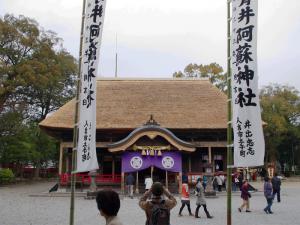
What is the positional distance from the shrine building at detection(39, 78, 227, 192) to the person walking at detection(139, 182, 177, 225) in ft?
53.2

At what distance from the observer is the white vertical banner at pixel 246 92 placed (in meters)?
7.30

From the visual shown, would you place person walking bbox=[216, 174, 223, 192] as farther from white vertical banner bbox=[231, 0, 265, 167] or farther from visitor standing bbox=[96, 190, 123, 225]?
visitor standing bbox=[96, 190, 123, 225]

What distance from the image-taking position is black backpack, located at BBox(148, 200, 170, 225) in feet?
17.6

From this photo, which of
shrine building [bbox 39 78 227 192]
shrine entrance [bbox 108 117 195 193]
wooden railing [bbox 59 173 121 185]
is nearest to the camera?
shrine entrance [bbox 108 117 195 193]

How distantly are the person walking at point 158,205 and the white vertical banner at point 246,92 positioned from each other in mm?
2368

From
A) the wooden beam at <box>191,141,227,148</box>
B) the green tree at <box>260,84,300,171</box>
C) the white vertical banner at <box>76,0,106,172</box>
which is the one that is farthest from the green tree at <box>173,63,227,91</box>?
the white vertical banner at <box>76,0,106,172</box>

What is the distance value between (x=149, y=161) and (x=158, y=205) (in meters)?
17.4

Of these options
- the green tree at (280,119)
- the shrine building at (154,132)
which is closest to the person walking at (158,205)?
the shrine building at (154,132)

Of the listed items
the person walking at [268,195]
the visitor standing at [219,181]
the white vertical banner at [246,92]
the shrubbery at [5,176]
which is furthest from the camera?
the shrubbery at [5,176]

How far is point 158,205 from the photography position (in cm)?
547

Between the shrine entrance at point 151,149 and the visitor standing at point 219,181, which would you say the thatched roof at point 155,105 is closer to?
the shrine entrance at point 151,149

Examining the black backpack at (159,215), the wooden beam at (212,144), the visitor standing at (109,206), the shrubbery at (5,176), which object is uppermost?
the wooden beam at (212,144)

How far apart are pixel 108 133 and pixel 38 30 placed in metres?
13.5

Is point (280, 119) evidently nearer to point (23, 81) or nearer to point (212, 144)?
point (212, 144)
